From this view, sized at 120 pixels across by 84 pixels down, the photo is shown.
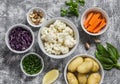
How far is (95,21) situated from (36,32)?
274mm

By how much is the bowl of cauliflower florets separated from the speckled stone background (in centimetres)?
7

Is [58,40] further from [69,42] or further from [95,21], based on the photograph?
[95,21]

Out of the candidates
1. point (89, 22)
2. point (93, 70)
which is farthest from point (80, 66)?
point (89, 22)

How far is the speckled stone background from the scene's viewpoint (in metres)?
2.12

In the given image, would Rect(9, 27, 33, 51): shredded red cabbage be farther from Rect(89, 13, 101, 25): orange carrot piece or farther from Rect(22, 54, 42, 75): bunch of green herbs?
Rect(89, 13, 101, 25): orange carrot piece

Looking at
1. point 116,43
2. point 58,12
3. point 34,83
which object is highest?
point 58,12

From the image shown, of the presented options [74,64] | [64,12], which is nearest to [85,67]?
[74,64]

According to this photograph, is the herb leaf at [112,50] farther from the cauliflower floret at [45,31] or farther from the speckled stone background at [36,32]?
the cauliflower floret at [45,31]

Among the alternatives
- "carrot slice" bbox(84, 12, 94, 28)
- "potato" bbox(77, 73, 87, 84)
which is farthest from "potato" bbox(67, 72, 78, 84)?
"carrot slice" bbox(84, 12, 94, 28)

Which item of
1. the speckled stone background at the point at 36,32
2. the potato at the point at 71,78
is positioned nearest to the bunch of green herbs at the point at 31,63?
the speckled stone background at the point at 36,32

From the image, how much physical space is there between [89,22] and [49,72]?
29 cm

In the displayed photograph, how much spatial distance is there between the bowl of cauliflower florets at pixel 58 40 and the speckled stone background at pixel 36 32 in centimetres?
7

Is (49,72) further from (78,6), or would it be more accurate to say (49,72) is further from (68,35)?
(78,6)

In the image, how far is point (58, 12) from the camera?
85.4 inches
